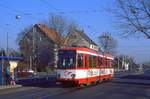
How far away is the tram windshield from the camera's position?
34.2 meters

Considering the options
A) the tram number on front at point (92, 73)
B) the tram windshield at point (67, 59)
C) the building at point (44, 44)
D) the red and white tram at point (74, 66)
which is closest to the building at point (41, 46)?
the building at point (44, 44)

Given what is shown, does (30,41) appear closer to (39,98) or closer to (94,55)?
(94,55)

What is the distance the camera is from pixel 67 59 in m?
34.4

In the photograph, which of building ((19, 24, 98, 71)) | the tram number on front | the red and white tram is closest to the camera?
the red and white tram

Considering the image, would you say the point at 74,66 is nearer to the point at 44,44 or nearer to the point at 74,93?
the point at 74,93

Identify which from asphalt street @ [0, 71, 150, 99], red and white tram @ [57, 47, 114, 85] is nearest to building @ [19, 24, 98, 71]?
red and white tram @ [57, 47, 114, 85]

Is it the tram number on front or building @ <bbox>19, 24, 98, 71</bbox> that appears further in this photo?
building @ <bbox>19, 24, 98, 71</bbox>

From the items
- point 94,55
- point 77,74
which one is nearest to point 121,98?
point 77,74

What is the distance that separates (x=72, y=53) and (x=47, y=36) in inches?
3094

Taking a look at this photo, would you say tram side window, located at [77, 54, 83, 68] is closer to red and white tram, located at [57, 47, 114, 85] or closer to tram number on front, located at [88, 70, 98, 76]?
red and white tram, located at [57, 47, 114, 85]

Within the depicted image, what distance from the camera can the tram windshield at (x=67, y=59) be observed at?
3422 cm

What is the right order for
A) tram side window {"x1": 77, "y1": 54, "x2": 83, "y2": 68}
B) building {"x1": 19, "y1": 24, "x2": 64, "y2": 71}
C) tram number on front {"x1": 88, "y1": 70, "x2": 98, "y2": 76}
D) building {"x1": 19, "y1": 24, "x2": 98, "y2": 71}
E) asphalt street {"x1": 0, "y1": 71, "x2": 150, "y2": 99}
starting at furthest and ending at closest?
building {"x1": 19, "y1": 24, "x2": 98, "y2": 71} < building {"x1": 19, "y1": 24, "x2": 64, "y2": 71} < tram number on front {"x1": 88, "y1": 70, "x2": 98, "y2": 76} < tram side window {"x1": 77, "y1": 54, "x2": 83, "y2": 68} < asphalt street {"x1": 0, "y1": 71, "x2": 150, "y2": 99}

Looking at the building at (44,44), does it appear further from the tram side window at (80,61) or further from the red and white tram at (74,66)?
the tram side window at (80,61)

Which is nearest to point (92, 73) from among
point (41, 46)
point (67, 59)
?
point (67, 59)
